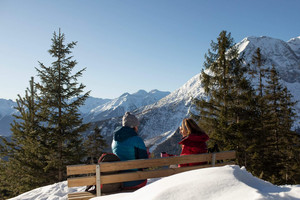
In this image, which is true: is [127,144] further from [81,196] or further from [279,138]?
[279,138]

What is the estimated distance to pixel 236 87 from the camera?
12312 millimetres

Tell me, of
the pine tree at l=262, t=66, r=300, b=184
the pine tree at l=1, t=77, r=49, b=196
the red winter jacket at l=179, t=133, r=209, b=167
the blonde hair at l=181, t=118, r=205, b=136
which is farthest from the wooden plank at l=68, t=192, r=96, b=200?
the pine tree at l=262, t=66, r=300, b=184

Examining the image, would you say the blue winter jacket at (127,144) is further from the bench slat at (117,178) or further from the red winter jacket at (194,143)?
the red winter jacket at (194,143)

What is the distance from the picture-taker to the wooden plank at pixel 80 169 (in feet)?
10.9

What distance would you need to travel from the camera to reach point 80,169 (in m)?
3.40

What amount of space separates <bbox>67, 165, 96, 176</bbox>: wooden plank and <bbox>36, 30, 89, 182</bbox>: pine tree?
9.61m

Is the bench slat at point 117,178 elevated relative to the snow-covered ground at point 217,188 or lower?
lower

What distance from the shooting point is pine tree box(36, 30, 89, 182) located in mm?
12312

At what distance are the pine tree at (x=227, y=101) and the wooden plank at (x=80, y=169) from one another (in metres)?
9.27

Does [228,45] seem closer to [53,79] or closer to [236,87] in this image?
[236,87]

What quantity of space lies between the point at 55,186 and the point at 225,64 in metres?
11.4

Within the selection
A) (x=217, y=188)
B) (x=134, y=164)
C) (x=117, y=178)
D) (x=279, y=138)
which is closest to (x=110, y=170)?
(x=117, y=178)

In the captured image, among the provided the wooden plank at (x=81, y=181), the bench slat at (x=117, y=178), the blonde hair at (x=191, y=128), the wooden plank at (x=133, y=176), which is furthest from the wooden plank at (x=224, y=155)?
the wooden plank at (x=81, y=181)

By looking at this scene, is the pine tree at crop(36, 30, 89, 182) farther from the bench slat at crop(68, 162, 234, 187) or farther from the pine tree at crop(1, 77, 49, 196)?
the bench slat at crop(68, 162, 234, 187)
